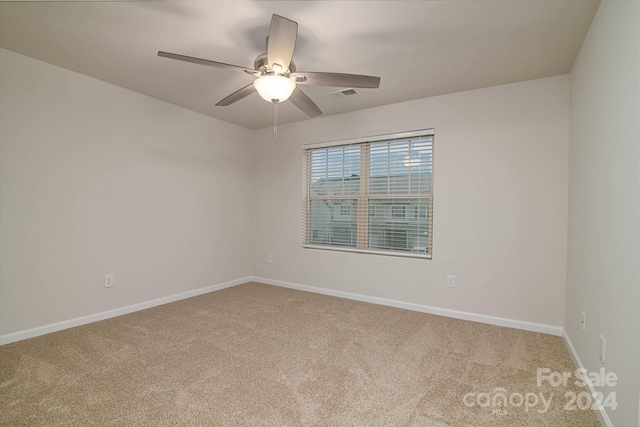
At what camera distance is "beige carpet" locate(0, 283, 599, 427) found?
1.66 metres

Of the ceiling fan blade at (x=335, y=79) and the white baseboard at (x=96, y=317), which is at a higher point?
the ceiling fan blade at (x=335, y=79)

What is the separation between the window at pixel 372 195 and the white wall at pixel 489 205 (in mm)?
153

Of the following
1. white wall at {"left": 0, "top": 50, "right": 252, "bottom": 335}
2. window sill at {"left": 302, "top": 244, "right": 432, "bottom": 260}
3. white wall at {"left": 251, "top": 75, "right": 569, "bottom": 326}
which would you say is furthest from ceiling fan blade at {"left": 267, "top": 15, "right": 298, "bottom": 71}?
window sill at {"left": 302, "top": 244, "right": 432, "bottom": 260}

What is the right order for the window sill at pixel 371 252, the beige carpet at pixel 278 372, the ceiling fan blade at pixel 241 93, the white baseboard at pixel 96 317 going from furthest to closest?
the window sill at pixel 371 252, the white baseboard at pixel 96 317, the ceiling fan blade at pixel 241 93, the beige carpet at pixel 278 372

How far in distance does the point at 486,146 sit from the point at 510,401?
7.50 feet

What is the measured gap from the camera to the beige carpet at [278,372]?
5.43ft

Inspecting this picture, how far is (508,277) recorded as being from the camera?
2.98 meters

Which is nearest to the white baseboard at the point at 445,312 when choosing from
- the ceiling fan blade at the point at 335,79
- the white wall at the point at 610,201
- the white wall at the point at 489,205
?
the white wall at the point at 489,205

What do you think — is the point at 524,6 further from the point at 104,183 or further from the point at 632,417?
the point at 104,183

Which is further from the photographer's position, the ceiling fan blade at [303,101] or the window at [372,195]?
the window at [372,195]

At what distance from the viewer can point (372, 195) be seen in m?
3.91

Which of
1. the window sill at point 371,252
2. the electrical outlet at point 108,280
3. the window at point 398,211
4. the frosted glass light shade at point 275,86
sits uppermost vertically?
the frosted glass light shade at point 275,86

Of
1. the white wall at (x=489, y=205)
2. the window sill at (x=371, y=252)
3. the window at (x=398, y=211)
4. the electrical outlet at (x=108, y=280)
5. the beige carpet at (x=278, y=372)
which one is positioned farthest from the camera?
the window at (x=398, y=211)

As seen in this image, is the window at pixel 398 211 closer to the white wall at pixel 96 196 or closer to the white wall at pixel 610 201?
the white wall at pixel 610 201
